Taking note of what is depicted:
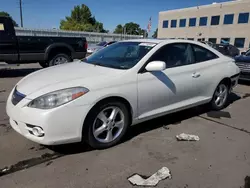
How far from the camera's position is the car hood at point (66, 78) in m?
2.95

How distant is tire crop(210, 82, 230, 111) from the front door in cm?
81

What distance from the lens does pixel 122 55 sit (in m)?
4.00

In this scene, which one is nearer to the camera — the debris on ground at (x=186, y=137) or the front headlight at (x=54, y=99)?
the front headlight at (x=54, y=99)

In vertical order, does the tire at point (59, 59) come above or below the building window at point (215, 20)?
below

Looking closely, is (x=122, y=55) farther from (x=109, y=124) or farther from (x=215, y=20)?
(x=215, y=20)

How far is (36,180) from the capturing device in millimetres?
2562

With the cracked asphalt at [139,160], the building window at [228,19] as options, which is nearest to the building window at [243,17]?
the building window at [228,19]

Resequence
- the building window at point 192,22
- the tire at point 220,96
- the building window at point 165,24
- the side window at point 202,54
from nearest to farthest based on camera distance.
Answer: the side window at point 202,54 < the tire at point 220,96 < the building window at point 192,22 < the building window at point 165,24

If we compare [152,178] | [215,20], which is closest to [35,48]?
[152,178]

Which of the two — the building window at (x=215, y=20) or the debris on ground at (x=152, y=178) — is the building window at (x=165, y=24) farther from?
the debris on ground at (x=152, y=178)

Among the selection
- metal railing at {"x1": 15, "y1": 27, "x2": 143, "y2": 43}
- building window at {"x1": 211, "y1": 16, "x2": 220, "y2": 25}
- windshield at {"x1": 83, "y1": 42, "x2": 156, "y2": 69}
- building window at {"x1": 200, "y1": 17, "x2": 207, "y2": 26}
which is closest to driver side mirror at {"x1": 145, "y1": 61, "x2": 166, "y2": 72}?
windshield at {"x1": 83, "y1": 42, "x2": 156, "y2": 69}

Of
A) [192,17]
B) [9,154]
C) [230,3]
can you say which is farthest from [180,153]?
[192,17]

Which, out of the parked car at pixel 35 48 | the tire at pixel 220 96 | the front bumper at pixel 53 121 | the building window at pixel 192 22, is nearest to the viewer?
the front bumper at pixel 53 121

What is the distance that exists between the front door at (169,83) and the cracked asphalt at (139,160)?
47 centimetres
